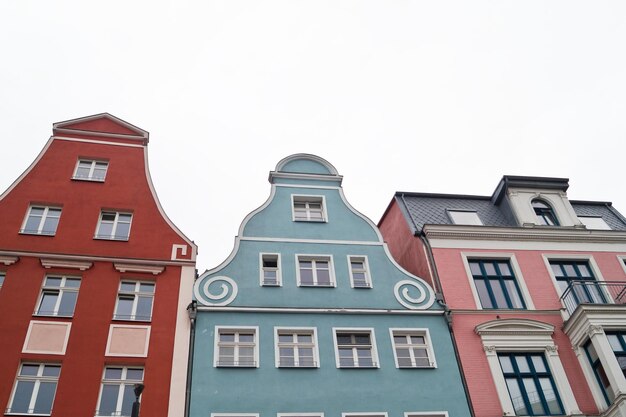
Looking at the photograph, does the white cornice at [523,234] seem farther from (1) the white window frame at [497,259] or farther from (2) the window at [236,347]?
(2) the window at [236,347]

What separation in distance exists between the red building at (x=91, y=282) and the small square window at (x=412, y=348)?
7333 millimetres

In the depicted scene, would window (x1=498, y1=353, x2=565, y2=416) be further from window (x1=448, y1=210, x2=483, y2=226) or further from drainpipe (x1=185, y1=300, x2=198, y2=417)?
drainpipe (x1=185, y1=300, x2=198, y2=417)

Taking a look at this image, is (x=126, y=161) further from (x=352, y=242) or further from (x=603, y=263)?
(x=603, y=263)

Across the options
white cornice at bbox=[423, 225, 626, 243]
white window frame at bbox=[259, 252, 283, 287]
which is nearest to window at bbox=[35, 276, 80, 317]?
white window frame at bbox=[259, 252, 283, 287]

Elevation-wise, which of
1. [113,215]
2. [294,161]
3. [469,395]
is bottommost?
[469,395]

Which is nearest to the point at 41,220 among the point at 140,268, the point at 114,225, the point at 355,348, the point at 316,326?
the point at 114,225

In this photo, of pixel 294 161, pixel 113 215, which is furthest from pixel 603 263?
pixel 113 215

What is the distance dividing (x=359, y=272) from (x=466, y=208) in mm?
7245

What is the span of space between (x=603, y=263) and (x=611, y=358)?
247 inches

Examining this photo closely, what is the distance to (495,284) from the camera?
25391 millimetres

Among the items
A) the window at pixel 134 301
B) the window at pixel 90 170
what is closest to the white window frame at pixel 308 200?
the window at pixel 134 301

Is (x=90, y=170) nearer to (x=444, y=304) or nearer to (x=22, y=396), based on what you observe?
(x=22, y=396)

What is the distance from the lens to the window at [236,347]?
68.4 feet

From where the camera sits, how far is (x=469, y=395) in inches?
837
